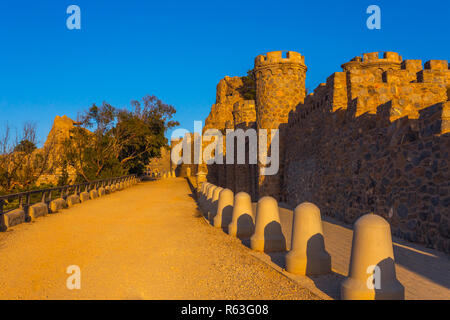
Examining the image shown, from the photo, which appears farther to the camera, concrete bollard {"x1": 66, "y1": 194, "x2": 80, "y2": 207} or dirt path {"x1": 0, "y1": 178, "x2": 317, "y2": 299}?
concrete bollard {"x1": 66, "y1": 194, "x2": 80, "y2": 207}

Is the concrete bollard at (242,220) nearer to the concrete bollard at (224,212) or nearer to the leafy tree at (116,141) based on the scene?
the concrete bollard at (224,212)

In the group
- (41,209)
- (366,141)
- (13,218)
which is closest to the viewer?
(366,141)

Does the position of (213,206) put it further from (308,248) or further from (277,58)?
(277,58)

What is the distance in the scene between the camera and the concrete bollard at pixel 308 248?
5.07 metres

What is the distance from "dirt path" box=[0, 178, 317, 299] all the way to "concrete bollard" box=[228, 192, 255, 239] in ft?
1.47

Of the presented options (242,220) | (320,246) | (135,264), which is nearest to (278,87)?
(242,220)

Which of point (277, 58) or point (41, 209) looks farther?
point (277, 58)

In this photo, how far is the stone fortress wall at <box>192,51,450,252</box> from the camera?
6578 millimetres

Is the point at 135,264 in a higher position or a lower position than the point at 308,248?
lower

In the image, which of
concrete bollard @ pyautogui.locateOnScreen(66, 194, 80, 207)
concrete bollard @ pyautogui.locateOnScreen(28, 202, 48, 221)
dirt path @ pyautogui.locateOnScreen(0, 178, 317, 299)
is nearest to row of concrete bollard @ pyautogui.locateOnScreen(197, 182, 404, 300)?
dirt path @ pyautogui.locateOnScreen(0, 178, 317, 299)

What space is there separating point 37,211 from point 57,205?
2033 millimetres

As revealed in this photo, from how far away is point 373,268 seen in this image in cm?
378

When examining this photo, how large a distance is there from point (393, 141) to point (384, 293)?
17.0 ft

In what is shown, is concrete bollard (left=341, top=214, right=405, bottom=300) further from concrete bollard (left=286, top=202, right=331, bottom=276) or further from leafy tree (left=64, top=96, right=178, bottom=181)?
leafy tree (left=64, top=96, right=178, bottom=181)
